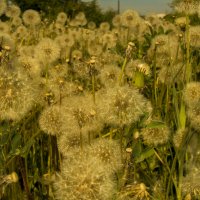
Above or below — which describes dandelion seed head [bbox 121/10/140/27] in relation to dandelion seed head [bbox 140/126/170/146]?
above

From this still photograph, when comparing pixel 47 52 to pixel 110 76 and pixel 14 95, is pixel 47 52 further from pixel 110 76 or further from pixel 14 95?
pixel 14 95

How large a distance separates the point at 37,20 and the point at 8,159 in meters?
4.17

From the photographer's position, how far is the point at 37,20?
6.19m

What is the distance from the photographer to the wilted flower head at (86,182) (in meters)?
1.60

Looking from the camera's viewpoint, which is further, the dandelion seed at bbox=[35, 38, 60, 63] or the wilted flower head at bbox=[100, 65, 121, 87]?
the dandelion seed at bbox=[35, 38, 60, 63]

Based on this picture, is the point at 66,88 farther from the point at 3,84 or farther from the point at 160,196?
the point at 160,196

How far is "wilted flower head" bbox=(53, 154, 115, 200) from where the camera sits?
1.60 metres

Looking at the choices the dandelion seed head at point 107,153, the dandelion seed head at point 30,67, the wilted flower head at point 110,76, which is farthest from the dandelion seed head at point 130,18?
the dandelion seed head at point 107,153

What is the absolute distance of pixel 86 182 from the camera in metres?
1.62

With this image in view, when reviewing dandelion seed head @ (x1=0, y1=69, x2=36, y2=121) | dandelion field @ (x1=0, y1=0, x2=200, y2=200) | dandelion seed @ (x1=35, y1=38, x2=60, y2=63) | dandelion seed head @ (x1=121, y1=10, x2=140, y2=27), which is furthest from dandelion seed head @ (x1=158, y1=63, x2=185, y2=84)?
dandelion seed head @ (x1=121, y1=10, x2=140, y2=27)

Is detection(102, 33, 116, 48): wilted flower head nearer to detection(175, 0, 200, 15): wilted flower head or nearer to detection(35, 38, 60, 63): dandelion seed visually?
detection(35, 38, 60, 63): dandelion seed

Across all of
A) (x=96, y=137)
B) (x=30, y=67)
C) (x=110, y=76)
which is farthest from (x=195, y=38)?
(x=96, y=137)

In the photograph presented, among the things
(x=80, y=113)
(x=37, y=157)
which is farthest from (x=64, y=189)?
(x=37, y=157)

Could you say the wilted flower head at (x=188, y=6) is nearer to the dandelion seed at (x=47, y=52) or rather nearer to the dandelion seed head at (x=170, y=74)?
the dandelion seed head at (x=170, y=74)
